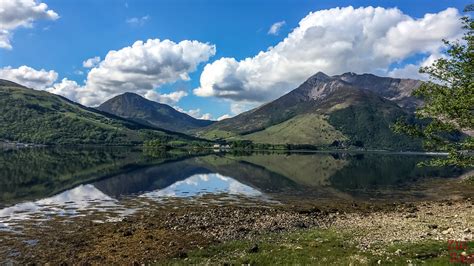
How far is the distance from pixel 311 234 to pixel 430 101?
1861 centimetres

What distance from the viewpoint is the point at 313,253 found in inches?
1273

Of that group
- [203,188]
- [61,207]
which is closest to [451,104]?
[61,207]

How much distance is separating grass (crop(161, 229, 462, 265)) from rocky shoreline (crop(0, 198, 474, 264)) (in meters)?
1.51

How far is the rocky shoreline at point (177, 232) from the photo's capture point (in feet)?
118

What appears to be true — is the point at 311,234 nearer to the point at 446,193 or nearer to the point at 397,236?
the point at 397,236

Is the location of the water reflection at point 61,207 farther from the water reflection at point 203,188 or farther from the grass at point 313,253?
the grass at point 313,253

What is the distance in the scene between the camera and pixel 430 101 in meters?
39.2

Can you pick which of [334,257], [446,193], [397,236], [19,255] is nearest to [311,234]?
[397,236]

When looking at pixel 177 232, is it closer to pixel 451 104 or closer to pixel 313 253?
pixel 313 253

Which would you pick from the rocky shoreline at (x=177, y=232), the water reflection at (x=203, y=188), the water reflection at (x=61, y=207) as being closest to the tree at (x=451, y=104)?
the rocky shoreline at (x=177, y=232)

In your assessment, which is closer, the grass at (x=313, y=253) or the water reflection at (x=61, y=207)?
the grass at (x=313, y=253)

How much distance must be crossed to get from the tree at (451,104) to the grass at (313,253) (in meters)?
9.66

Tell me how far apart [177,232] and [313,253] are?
64.9 feet

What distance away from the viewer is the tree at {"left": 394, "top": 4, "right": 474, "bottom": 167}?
113 feet
